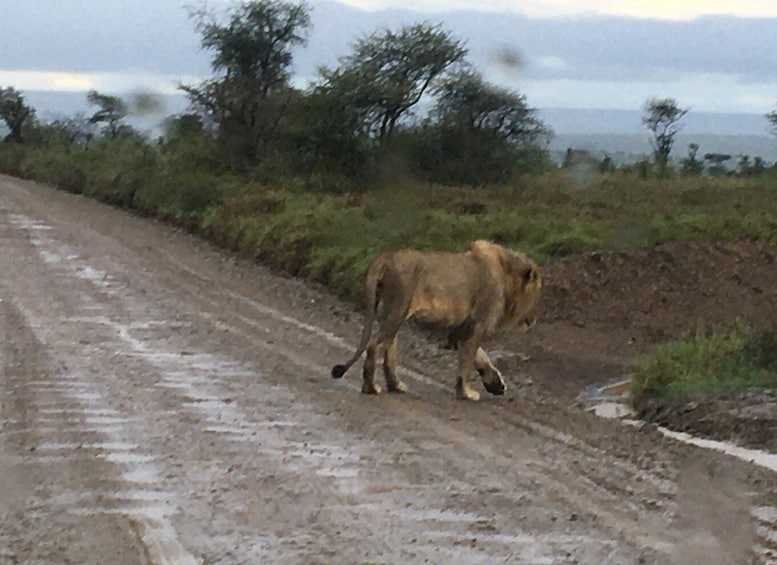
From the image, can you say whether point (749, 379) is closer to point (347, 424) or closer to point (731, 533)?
point (347, 424)

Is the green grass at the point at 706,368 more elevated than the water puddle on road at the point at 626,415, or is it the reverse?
the green grass at the point at 706,368

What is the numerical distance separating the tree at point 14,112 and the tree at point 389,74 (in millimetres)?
30711

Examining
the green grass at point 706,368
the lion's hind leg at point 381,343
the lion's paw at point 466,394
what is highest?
the lion's hind leg at point 381,343

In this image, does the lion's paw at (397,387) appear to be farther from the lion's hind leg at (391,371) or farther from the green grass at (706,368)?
the green grass at (706,368)

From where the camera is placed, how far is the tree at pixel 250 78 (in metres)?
35.5

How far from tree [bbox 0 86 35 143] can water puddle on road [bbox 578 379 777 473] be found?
52.4m

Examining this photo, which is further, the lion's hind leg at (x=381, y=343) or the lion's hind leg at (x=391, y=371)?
the lion's hind leg at (x=391, y=371)

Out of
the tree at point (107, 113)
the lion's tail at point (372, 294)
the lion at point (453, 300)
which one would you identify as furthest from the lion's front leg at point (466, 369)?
the tree at point (107, 113)

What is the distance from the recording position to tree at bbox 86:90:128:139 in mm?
61156

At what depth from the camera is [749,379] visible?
38.1 ft

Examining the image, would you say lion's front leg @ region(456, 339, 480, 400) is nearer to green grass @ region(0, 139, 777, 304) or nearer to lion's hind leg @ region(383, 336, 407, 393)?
lion's hind leg @ region(383, 336, 407, 393)

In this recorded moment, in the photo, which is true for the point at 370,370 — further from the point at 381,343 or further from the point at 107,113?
the point at 107,113

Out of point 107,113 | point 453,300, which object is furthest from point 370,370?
point 107,113

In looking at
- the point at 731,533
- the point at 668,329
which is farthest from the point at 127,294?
the point at 731,533
